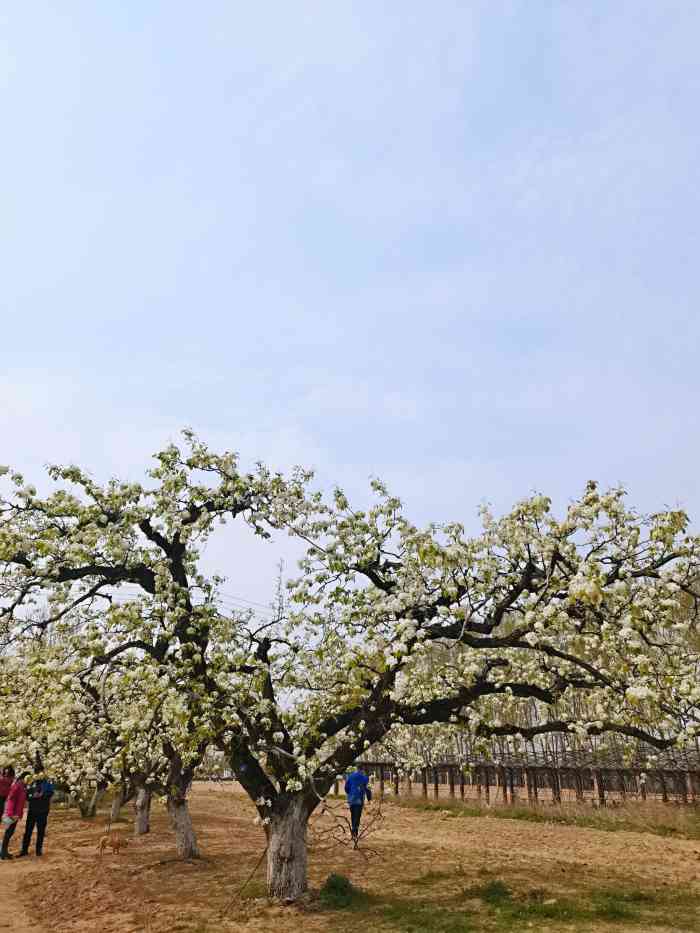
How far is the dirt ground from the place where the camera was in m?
11.7

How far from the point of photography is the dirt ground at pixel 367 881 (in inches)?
461

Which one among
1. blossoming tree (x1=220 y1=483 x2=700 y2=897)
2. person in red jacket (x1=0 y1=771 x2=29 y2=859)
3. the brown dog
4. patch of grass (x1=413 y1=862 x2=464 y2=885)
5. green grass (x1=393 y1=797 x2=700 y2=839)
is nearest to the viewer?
blossoming tree (x1=220 y1=483 x2=700 y2=897)

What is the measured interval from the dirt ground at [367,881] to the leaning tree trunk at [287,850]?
363 millimetres

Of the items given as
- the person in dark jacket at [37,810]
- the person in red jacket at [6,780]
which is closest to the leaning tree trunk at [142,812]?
the person in dark jacket at [37,810]

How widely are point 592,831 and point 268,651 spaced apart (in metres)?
20.6

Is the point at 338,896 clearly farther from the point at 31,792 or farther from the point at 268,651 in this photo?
the point at 31,792

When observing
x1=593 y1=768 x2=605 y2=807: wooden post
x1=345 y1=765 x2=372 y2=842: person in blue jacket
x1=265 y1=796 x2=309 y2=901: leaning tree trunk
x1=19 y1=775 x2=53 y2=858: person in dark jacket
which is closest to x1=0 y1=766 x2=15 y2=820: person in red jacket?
x1=19 y1=775 x2=53 y2=858: person in dark jacket

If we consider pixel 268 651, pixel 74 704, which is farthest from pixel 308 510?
pixel 74 704

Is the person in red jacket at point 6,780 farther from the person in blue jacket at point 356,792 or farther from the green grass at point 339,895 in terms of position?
the green grass at point 339,895

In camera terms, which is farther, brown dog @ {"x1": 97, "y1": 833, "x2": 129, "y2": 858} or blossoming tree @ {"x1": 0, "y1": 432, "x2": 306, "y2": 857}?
brown dog @ {"x1": 97, "y1": 833, "x2": 129, "y2": 858}

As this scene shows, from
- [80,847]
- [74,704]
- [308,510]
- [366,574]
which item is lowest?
[80,847]

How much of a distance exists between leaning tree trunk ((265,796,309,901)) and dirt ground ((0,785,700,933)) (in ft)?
1.19

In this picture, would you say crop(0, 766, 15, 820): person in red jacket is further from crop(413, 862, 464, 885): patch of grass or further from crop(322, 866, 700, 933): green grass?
crop(413, 862, 464, 885): patch of grass

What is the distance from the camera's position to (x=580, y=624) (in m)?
10.6
